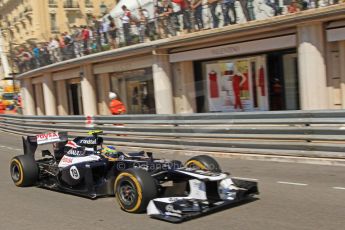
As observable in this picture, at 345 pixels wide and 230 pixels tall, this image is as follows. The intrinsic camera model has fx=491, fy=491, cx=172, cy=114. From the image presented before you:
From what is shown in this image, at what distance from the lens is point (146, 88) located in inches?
789

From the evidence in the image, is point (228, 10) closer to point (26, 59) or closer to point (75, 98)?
point (75, 98)

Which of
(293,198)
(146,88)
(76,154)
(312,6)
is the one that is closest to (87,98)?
(146,88)

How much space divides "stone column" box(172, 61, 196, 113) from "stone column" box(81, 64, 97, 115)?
6.11 metres

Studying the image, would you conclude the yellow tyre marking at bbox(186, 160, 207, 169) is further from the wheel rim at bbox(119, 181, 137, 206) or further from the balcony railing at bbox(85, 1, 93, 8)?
the balcony railing at bbox(85, 1, 93, 8)

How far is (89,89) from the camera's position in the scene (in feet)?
74.5

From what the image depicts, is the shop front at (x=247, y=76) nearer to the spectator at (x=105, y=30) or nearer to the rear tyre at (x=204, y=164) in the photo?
the spectator at (x=105, y=30)

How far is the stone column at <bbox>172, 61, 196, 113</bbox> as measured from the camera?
1734 cm

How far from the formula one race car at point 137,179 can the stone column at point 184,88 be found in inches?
367

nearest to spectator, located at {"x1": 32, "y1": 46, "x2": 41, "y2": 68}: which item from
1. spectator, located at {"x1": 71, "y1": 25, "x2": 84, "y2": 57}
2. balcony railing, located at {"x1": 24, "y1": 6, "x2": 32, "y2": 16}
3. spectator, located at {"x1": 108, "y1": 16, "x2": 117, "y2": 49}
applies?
spectator, located at {"x1": 71, "y1": 25, "x2": 84, "y2": 57}

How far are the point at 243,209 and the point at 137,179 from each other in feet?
4.58

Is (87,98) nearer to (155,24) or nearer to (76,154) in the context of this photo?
(155,24)

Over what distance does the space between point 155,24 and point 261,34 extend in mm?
4387

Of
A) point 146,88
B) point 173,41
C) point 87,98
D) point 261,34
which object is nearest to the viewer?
point 261,34

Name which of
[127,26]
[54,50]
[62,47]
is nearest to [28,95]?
[54,50]
